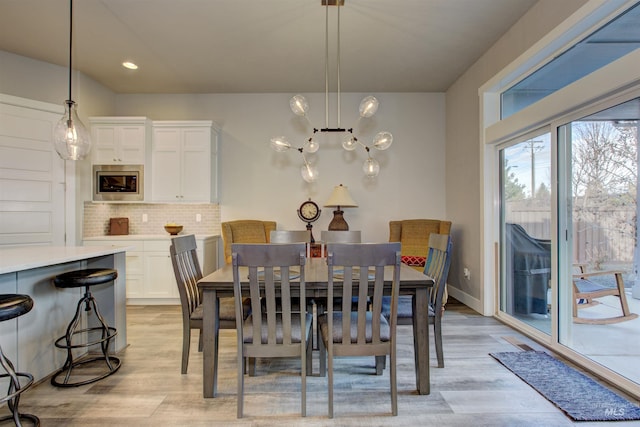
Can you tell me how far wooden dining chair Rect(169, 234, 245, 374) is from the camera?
2.22 metres

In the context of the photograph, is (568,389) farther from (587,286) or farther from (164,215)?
(164,215)

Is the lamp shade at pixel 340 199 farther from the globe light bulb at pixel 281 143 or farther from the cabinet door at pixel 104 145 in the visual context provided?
Result: the cabinet door at pixel 104 145

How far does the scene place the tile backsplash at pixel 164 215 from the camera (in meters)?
4.67

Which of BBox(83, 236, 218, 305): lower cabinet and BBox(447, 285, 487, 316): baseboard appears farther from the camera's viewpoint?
BBox(83, 236, 218, 305): lower cabinet

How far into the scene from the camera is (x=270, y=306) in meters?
1.81

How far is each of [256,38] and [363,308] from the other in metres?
2.89

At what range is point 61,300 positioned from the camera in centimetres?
241

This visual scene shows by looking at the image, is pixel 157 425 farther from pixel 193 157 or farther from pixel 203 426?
pixel 193 157

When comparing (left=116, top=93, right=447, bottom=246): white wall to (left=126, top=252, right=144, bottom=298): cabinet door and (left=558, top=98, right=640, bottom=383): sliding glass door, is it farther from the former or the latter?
(left=558, top=98, right=640, bottom=383): sliding glass door

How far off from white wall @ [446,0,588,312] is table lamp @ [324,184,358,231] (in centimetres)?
143

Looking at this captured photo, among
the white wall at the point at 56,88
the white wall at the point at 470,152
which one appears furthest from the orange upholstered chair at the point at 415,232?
the white wall at the point at 56,88

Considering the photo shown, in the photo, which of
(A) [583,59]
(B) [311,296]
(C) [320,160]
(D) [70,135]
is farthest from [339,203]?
(D) [70,135]

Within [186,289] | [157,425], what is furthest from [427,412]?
[186,289]

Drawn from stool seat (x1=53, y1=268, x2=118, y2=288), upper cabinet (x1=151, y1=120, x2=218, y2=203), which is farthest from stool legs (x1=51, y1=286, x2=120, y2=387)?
upper cabinet (x1=151, y1=120, x2=218, y2=203)
